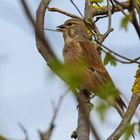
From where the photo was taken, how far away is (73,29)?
8.32m

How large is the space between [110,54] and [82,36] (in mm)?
4283

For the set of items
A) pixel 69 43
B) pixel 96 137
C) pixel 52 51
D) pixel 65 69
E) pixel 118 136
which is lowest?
pixel 96 137

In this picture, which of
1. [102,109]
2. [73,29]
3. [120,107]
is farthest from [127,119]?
[73,29]

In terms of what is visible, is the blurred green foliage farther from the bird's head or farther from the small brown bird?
the bird's head

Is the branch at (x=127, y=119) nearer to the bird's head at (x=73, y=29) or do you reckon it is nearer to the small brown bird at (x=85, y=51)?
the small brown bird at (x=85, y=51)

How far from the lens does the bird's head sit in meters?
8.11

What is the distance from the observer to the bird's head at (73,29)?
8.11 m

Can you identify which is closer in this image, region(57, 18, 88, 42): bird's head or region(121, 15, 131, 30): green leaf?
region(121, 15, 131, 30): green leaf

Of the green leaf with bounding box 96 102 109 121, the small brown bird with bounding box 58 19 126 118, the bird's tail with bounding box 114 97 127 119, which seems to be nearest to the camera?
the green leaf with bounding box 96 102 109 121

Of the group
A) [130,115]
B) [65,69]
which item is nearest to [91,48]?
[130,115]

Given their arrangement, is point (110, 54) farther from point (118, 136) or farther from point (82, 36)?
point (82, 36)

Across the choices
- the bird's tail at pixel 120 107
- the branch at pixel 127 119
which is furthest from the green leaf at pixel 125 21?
the bird's tail at pixel 120 107

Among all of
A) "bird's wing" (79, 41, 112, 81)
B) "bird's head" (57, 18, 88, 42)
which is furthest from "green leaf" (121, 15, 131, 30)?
"bird's head" (57, 18, 88, 42)

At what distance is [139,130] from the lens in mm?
3430
